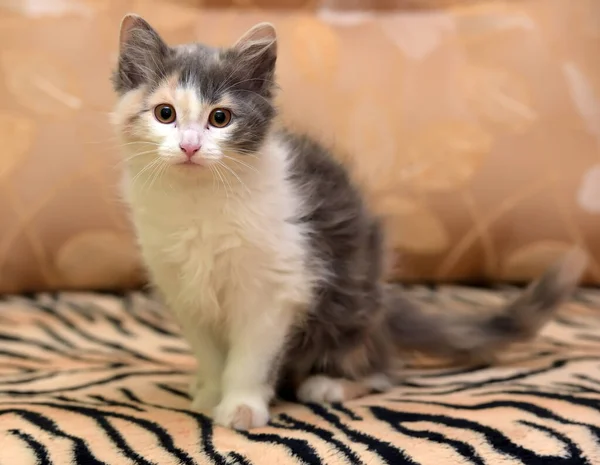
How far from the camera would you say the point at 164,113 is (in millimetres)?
945

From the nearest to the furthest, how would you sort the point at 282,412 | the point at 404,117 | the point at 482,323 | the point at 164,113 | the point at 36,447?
the point at 36,447, the point at 164,113, the point at 282,412, the point at 482,323, the point at 404,117

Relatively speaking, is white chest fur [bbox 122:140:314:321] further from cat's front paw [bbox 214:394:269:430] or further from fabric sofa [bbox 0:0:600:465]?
fabric sofa [bbox 0:0:600:465]

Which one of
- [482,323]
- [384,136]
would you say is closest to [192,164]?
[482,323]

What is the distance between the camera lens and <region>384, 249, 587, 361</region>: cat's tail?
1.30m

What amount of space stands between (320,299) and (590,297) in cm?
93

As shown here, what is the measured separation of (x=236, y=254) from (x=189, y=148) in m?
0.19

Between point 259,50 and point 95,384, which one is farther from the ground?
point 259,50

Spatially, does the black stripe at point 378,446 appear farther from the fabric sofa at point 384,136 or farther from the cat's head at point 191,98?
the fabric sofa at point 384,136

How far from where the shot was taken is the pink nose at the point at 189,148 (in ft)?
2.95

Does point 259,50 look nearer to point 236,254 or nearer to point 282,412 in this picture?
point 236,254

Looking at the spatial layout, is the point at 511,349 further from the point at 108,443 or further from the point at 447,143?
the point at 108,443

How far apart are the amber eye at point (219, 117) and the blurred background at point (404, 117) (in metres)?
0.70

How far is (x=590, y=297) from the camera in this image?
5.52 ft

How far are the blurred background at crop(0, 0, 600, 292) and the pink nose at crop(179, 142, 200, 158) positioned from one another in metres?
0.77
